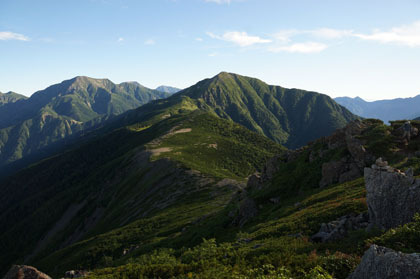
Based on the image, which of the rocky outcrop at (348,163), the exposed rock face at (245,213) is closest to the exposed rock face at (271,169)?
the exposed rock face at (245,213)

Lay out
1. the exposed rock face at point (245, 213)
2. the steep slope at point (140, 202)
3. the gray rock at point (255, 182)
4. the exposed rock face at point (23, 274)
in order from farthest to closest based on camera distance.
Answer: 1. the steep slope at point (140, 202)
2. the gray rock at point (255, 182)
3. the exposed rock face at point (245, 213)
4. the exposed rock face at point (23, 274)

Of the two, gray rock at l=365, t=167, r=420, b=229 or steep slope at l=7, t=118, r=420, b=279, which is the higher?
gray rock at l=365, t=167, r=420, b=229

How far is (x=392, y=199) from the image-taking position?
19062 millimetres

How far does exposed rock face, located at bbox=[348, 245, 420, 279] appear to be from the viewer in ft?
36.5

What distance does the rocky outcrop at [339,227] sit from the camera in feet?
66.4

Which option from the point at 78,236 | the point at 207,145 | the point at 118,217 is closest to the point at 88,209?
the point at 78,236

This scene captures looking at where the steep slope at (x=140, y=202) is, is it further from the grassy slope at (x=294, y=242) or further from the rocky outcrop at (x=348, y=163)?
the rocky outcrop at (x=348, y=163)

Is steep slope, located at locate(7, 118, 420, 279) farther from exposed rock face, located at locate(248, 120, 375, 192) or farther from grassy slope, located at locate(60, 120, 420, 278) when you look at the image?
A: exposed rock face, located at locate(248, 120, 375, 192)

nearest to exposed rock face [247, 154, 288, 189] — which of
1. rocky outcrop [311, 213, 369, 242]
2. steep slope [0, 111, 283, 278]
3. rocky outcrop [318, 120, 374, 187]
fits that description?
rocky outcrop [318, 120, 374, 187]

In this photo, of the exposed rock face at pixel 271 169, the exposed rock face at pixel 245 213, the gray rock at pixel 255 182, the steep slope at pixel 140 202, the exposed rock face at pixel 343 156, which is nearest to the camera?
the exposed rock face at pixel 343 156

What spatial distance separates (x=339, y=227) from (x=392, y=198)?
4548mm

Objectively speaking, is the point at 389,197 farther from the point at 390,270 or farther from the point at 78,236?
the point at 78,236

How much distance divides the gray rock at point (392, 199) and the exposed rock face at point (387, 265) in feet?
24.9

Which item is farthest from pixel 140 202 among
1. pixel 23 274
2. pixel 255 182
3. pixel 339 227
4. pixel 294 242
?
pixel 339 227
